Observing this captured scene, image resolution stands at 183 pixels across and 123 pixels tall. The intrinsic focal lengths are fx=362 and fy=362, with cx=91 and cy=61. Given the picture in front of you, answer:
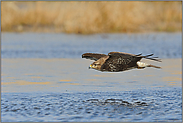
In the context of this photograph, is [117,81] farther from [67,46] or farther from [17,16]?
[17,16]

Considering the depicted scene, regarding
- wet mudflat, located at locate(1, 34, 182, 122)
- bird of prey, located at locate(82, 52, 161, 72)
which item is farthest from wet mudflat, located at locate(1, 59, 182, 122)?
bird of prey, located at locate(82, 52, 161, 72)

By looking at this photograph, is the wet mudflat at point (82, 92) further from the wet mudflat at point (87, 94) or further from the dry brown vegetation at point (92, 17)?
the dry brown vegetation at point (92, 17)

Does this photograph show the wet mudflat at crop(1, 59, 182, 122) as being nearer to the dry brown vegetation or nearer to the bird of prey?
the bird of prey

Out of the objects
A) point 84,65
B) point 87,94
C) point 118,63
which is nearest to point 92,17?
point 84,65

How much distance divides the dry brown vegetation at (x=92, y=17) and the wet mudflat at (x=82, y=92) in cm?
776

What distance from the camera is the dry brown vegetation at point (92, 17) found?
22.6 m

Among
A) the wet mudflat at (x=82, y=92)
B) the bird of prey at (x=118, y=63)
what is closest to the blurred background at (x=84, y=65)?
the wet mudflat at (x=82, y=92)

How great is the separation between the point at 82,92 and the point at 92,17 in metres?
14.3

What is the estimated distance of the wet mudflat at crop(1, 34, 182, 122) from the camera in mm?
6828

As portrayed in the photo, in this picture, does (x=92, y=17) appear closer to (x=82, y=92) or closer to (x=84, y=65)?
(x=84, y=65)

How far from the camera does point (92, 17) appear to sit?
22.6 m

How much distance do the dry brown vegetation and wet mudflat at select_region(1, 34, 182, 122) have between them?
7.76 m

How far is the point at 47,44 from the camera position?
65.8ft

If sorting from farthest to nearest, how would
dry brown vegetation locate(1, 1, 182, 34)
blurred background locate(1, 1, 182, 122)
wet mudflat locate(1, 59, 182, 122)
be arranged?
dry brown vegetation locate(1, 1, 182, 34), blurred background locate(1, 1, 182, 122), wet mudflat locate(1, 59, 182, 122)
